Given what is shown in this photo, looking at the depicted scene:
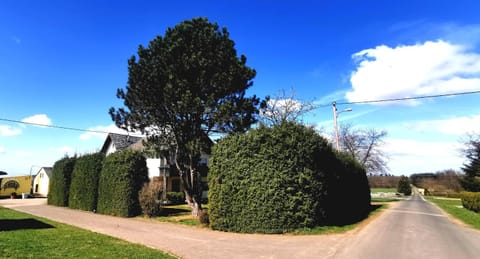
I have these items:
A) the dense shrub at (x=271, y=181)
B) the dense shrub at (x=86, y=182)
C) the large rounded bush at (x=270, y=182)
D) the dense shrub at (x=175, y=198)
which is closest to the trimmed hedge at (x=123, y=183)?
the dense shrub at (x=86, y=182)

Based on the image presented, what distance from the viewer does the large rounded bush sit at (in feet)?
34.0

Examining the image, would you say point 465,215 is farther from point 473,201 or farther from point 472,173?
point 472,173

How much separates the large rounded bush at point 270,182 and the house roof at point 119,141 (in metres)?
25.5

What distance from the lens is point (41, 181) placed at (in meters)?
47.1

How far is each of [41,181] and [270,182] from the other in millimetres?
49774

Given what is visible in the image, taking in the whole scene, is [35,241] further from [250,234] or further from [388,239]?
[388,239]

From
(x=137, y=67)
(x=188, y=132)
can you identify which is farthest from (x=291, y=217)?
(x=137, y=67)

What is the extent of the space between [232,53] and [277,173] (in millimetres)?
7285

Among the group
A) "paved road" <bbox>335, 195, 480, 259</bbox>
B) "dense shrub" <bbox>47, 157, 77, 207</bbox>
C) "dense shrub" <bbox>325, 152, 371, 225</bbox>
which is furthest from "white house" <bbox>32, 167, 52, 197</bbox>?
"paved road" <bbox>335, 195, 480, 259</bbox>

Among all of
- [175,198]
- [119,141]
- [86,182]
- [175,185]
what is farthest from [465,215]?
[119,141]

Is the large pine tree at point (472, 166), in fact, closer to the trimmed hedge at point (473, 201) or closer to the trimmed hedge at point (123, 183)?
the trimmed hedge at point (473, 201)

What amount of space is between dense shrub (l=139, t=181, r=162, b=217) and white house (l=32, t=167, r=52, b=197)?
38371 mm

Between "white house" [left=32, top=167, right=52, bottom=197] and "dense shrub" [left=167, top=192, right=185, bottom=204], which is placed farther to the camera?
"white house" [left=32, top=167, right=52, bottom=197]

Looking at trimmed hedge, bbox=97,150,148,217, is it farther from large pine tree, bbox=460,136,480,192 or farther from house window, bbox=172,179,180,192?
large pine tree, bbox=460,136,480,192
